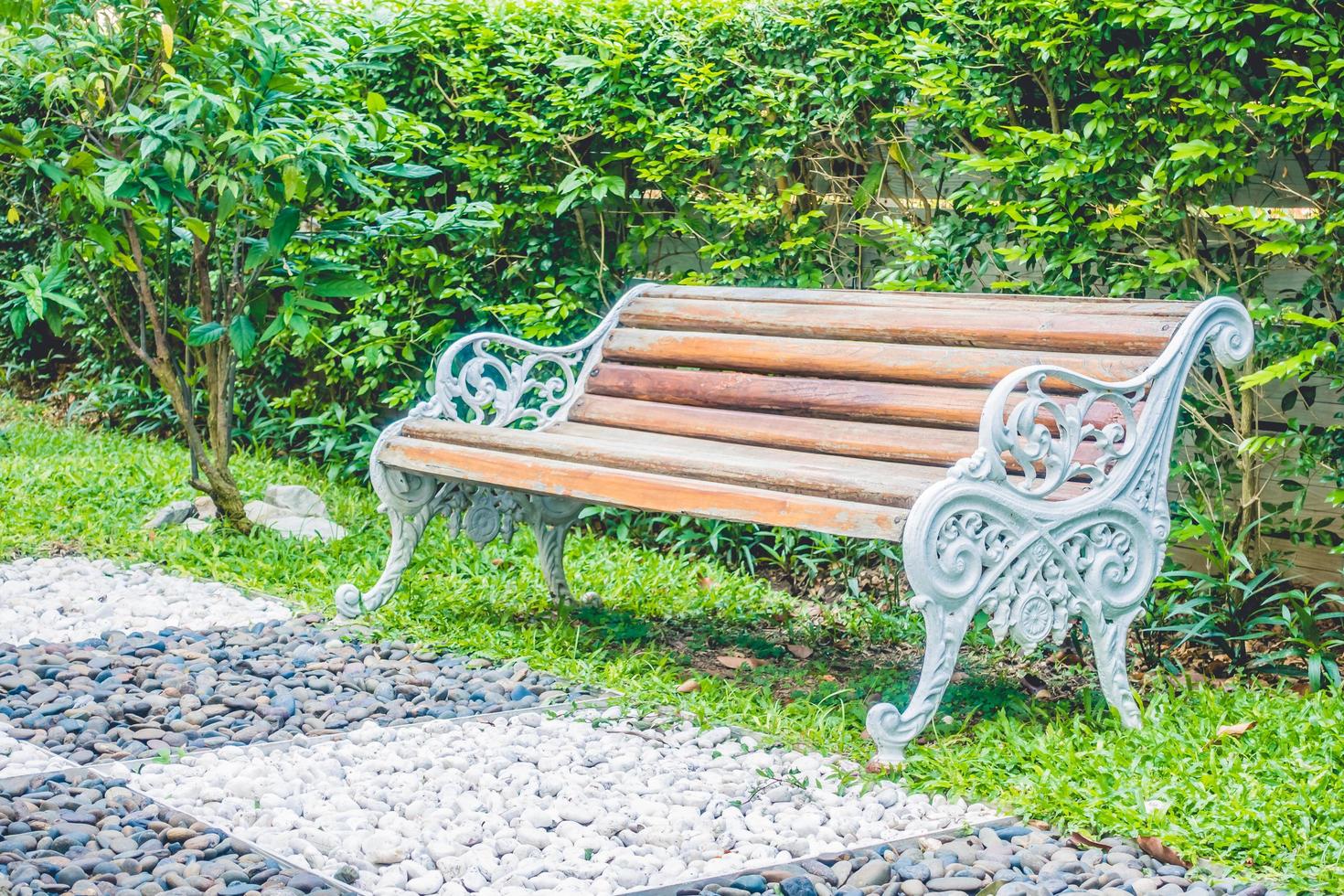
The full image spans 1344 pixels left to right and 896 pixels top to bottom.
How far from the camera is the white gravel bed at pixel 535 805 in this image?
268 centimetres

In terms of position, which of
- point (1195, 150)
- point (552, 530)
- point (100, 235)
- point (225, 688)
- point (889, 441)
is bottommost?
point (225, 688)

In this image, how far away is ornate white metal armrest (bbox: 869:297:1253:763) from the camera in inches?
125

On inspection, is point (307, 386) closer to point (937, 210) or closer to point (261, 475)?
point (261, 475)

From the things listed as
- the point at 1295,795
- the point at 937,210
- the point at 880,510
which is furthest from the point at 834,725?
the point at 937,210

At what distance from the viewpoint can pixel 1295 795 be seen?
9.61ft

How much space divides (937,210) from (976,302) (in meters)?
1.00

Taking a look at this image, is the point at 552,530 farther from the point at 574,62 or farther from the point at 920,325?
the point at 574,62

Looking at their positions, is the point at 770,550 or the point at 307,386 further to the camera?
the point at 307,386

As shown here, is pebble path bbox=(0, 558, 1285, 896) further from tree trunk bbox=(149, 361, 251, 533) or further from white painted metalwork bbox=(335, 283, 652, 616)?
tree trunk bbox=(149, 361, 251, 533)

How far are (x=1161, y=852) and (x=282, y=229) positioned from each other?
12.8 feet

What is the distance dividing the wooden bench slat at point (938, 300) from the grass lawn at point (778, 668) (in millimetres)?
1007

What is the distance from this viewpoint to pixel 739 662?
436cm

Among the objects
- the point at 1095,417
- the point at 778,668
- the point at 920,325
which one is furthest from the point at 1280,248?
the point at 778,668

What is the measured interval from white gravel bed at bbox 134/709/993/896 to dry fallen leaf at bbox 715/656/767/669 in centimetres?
77
